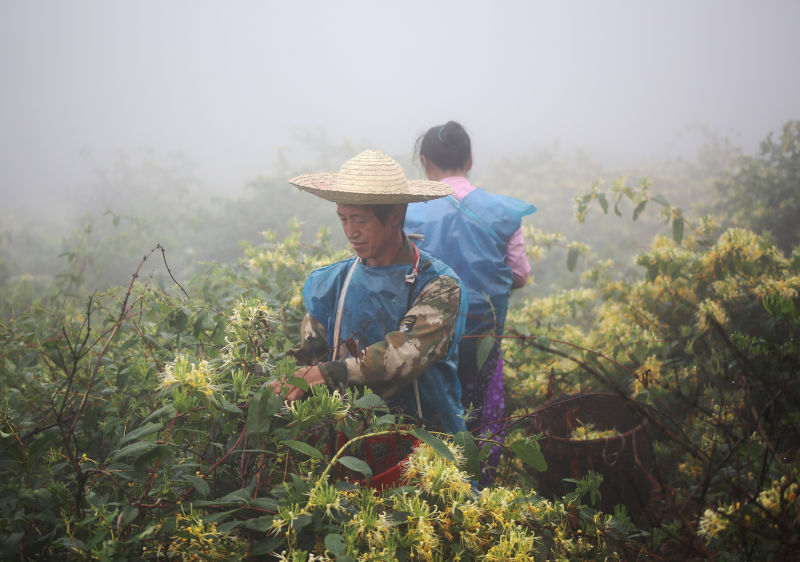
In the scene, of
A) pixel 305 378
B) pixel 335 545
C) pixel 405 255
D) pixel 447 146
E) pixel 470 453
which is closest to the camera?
pixel 335 545

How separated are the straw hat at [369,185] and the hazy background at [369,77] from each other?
58.6ft

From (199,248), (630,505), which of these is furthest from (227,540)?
(199,248)

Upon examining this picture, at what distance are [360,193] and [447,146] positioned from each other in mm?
1175

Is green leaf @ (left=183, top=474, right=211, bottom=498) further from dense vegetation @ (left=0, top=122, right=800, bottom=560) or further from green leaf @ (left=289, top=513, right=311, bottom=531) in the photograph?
green leaf @ (left=289, top=513, right=311, bottom=531)

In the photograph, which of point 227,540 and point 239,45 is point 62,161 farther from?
point 227,540

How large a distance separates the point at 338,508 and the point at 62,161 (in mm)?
26180

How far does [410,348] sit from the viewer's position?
161 cm

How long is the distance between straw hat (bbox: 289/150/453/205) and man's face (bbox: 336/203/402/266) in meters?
0.04

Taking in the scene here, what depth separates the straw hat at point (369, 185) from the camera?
1.68 m

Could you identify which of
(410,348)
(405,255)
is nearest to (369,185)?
(405,255)

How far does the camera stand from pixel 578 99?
30.3m

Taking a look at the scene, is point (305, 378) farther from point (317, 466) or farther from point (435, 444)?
point (435, 444)

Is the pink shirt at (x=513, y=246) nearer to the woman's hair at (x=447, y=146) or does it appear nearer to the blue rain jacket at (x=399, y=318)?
the woman's hair at (x=447, y=146)

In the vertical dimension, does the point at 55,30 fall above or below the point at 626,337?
above
